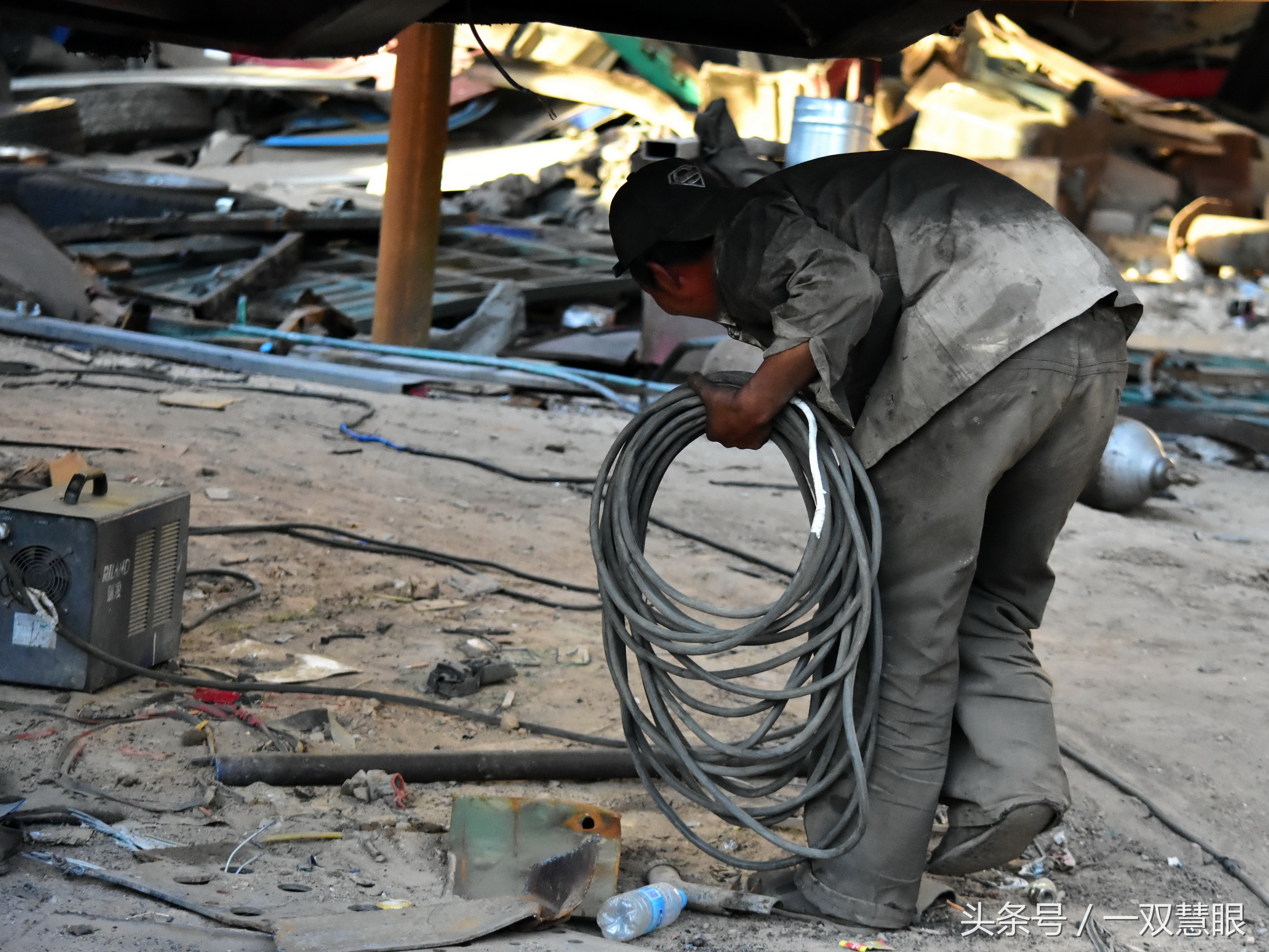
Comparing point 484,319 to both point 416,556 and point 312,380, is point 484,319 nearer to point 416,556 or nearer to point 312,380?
point 312,380

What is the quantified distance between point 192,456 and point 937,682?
4188mm

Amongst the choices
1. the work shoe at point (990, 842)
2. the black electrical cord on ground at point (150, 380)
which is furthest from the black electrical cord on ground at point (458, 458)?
the work shoe at point (990, 842)

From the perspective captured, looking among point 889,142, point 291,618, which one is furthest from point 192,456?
point 889,142

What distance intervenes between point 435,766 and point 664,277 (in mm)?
1413

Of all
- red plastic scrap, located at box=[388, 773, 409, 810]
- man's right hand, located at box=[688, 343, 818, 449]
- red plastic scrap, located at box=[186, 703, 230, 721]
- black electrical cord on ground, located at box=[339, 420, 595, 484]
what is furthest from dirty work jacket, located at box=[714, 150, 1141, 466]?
black electrical cord on ground, located at box=[339, 420, 595, 484]

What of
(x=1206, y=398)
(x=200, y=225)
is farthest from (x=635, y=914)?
(x=200, y=225)

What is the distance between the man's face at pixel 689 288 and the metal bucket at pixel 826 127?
5.92 m

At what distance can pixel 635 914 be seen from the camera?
8.45ft

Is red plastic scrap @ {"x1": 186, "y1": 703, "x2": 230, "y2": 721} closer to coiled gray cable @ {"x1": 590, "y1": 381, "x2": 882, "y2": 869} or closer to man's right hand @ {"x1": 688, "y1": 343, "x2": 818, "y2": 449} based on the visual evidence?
coiled gray cable @ {"x1": 590, "y1": 381, "x2": 882, "y2": 869}

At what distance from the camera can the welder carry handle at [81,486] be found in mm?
3457

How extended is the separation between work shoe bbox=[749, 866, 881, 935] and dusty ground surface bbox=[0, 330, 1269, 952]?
6 centimetres

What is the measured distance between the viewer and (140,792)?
9.70 feet

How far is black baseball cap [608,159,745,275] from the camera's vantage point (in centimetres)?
270

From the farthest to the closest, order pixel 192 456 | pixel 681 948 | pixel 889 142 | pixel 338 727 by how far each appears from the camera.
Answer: pixel 889 142
pixel 192 456
pixel 338 727
pixel 681 948
